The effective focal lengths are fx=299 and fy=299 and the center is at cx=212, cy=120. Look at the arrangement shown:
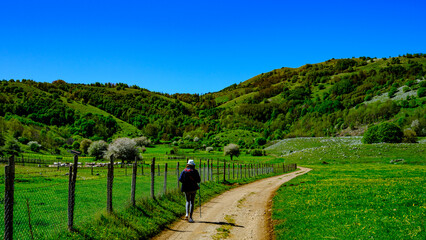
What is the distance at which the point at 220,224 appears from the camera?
13.2 metres

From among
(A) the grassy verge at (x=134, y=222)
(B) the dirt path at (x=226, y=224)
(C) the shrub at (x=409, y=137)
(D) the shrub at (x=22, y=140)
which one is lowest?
(B) the dirt path at (x=226, y=224)

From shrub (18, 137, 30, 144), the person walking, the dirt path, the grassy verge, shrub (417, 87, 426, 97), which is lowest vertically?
the dirt path

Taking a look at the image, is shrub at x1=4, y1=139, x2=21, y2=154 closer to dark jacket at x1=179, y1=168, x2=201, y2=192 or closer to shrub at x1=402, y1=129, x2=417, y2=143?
dark jacket at x1=179, y1=168, x2=201, y2=192

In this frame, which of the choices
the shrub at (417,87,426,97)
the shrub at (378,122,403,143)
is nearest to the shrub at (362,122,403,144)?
the shrub at (378,122,403,143)

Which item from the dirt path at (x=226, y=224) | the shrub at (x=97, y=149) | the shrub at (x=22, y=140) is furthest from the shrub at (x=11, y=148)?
the dirt path at (x=226, y=224)

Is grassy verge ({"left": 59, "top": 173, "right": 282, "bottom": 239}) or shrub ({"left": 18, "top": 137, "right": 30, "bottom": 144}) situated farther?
shrub ({"left": 18, "top": 137, "right": 30, "bottom": 144})

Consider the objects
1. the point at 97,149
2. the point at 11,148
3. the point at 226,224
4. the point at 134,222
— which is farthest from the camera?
the point at 97,149

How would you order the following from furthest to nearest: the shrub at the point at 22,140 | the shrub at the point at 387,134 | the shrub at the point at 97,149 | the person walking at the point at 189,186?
the shrub at the point at 22,140
the shrub at the point at 97,149
the shrub at the point at 387,134
the person walking at the point at 189,186

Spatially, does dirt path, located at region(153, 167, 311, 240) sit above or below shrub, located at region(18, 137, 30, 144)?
below

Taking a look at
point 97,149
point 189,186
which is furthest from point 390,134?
point 189,186

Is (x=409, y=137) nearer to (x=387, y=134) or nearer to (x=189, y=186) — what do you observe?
(x=387, y=134)

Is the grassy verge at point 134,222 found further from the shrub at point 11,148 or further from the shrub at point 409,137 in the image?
the shrub at point 409,137

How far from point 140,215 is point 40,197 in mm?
16210

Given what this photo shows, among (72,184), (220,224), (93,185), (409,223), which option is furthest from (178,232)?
(93,185)
